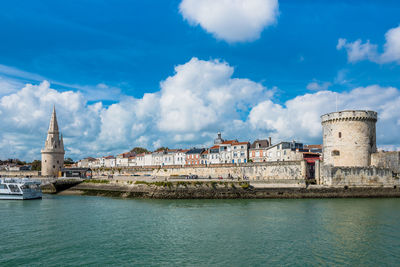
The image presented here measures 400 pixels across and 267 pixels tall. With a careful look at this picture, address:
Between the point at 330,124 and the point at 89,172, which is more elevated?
the point at 330,124

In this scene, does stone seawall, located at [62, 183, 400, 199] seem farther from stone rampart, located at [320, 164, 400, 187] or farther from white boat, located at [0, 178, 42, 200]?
white boat, located at [0, 178, 42, 200]

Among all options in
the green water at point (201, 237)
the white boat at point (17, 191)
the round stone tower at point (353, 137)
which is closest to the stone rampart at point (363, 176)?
the round stone tower at point (353, 137)

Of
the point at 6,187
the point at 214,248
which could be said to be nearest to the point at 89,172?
the point at 6,187

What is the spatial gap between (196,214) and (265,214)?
515 cm

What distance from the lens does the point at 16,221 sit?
2177 centimetres

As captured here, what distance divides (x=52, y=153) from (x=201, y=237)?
47.6 m

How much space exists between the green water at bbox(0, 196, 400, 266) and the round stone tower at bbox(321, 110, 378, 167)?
12.2 m

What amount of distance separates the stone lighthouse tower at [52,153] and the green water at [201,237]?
31.9 m

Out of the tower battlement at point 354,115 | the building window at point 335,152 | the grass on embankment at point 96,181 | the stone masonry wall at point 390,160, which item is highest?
the tower battlement at point 354,115

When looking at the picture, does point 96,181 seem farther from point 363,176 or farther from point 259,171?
point 363,176

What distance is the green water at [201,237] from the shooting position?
45.0ft

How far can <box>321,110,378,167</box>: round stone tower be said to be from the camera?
125 feet

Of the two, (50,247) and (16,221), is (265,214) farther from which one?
(16,221)

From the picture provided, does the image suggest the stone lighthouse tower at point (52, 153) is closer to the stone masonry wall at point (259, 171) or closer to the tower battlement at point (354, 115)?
the stone masonry wall at point (259, 171)
